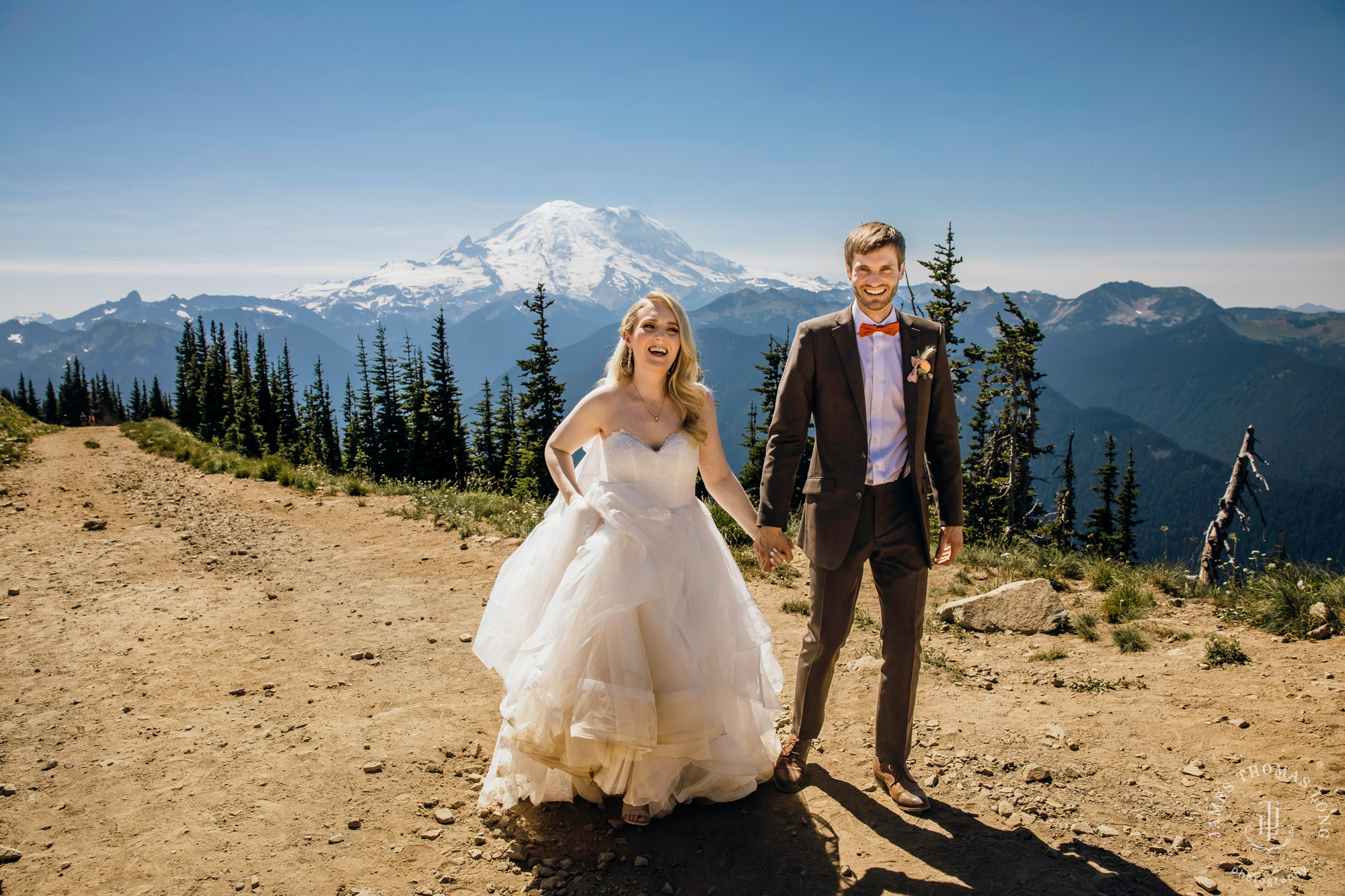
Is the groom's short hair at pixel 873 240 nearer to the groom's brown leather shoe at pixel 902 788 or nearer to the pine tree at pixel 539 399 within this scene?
the groom's brown leather shoe at pixel 902 788

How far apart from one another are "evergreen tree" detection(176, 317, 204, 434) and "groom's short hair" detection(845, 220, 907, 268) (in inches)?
2502

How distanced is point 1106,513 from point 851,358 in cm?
4815

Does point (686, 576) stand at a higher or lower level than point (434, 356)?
lower

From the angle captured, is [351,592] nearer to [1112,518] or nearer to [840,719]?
[840,719]

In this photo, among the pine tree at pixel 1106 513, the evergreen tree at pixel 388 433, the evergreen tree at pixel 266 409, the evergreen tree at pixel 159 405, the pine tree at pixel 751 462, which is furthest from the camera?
the evergreen tree at pixel 159 405

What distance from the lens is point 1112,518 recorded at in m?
43.7

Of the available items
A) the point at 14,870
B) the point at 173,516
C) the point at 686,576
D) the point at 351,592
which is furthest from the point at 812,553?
the point at 173,516

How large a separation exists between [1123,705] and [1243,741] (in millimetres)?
744

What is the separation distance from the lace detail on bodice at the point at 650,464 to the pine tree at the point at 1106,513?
44122mm

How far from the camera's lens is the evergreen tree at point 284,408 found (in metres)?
62.2

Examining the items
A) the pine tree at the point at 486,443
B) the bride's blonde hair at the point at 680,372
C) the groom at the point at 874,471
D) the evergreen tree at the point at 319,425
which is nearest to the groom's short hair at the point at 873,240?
the groom at the point at 874,471

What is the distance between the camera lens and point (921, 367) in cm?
395

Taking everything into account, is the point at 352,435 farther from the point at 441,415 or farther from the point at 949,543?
the point at 949,543

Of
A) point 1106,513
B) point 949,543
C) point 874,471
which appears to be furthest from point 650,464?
point 1106,513
